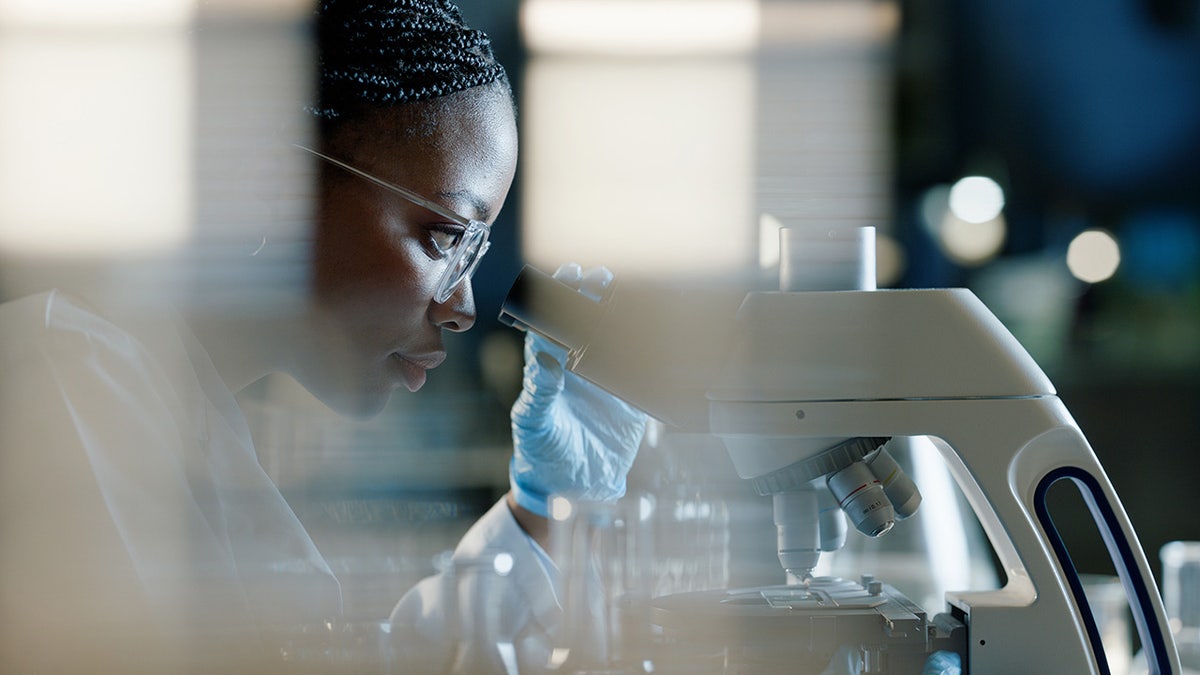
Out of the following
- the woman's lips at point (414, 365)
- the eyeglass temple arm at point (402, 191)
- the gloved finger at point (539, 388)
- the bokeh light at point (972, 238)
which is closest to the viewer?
the eyeglass temple arm at point (402, 191)

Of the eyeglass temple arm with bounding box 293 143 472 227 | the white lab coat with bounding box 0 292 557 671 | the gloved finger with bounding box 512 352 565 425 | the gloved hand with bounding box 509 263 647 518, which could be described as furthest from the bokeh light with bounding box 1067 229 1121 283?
the white lab coat with bounding box 0 292 557 671

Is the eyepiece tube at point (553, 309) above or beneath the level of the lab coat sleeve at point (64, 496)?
above

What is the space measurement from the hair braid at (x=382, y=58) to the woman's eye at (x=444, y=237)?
0.52ft

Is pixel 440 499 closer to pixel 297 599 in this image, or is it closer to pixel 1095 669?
pixel 297 599

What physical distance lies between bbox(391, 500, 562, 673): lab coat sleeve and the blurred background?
7 centimetres

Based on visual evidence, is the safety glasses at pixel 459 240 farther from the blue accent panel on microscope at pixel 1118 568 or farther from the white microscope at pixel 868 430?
the blue accent panel on microscope at pixel 1118 568

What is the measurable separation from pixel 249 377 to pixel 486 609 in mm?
434

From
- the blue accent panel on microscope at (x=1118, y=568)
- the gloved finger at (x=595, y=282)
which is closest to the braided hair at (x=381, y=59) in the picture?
the gloved finger at (x=595, y=282)

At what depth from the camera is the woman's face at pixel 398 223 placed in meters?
1.16

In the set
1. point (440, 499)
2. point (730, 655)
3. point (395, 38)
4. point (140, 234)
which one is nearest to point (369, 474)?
point (440, 499)

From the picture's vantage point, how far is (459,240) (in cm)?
118

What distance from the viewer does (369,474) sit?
1.46 meters

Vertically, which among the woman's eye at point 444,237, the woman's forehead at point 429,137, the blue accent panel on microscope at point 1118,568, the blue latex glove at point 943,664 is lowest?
the blue latex glove at point 943,664

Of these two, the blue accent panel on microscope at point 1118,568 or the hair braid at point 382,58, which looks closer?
the blue accent panel on microscope at point 1118,568
